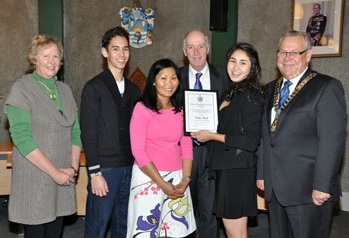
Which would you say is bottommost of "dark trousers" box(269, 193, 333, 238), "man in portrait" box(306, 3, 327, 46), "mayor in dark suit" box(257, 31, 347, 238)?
"dark trousers" box(269, 193, 333, 238)

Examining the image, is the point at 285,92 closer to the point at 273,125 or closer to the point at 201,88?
the point at 273,125

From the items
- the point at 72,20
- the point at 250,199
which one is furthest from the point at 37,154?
the point at 72,20

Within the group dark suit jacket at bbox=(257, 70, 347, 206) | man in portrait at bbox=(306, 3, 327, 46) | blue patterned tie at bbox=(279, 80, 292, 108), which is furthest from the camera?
man in portrait at bbox=(306, 3, 327, 46)

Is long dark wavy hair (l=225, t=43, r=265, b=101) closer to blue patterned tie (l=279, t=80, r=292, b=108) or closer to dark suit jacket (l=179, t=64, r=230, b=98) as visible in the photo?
blue patterned tie (l=279, t=80, r=292, b=108)

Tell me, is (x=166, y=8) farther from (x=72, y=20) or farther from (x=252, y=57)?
(x=252, y=57)

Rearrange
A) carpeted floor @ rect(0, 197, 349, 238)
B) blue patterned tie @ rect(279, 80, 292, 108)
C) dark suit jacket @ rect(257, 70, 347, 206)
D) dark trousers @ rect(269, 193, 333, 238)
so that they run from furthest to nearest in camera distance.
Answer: carpeted floor @ rect(0, 197, 349, 238) → blue patterned tie @ rect(279, 80, 292, 108) → dark trousers @ rect(269, 193, 333, 238) → dark suit jacket @ rect(257, 70, 347, 206)

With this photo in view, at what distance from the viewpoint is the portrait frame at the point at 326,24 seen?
502 cm

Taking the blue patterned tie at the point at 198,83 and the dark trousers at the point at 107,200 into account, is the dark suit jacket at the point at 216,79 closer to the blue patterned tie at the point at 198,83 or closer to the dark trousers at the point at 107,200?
the blue patterned tie at the point at 198,83

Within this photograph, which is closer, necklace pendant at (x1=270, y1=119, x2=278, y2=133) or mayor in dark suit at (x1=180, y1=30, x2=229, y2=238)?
necklace pendant at (x1=270, y1=119, x2=278, y2=133)

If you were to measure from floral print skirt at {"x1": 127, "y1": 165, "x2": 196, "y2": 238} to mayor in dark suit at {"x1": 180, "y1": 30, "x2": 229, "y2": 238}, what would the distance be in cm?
42

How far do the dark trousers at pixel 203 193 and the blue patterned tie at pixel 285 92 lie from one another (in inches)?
29.6

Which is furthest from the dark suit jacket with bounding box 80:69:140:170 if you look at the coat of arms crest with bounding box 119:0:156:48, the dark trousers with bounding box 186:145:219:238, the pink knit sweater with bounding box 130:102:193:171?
the coat of arms crest with bounding box 119:0:156:48

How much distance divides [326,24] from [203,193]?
3286 millimetres

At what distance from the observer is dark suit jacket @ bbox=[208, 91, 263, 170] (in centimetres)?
246
